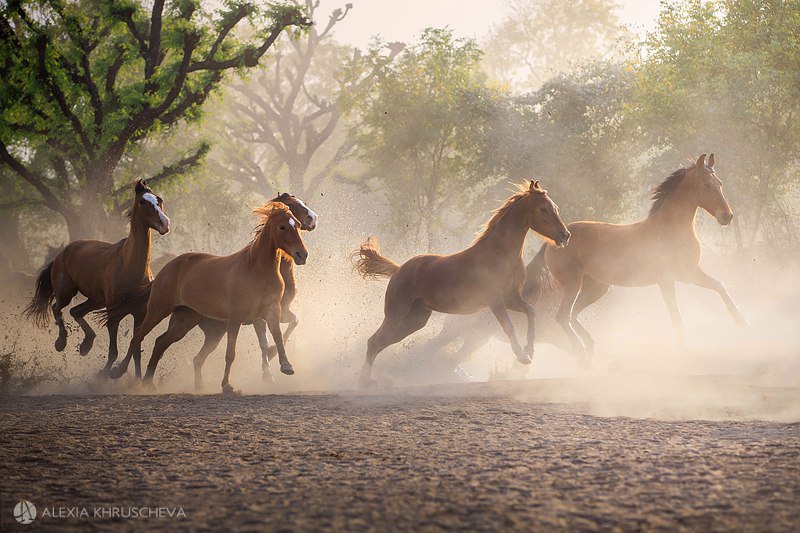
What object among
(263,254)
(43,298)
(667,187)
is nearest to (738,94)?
(667,187)

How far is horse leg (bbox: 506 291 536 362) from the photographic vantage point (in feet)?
31.0

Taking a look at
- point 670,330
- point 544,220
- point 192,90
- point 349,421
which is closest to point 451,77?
point 192,90

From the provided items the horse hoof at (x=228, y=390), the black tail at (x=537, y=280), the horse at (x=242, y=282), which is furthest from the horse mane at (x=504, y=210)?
the horse hoof at (x=228, y=390)

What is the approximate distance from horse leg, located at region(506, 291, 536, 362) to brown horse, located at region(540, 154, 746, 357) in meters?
1.83

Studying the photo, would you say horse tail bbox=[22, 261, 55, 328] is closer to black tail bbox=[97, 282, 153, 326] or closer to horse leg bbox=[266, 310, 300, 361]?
black tail bbox=[97, 282, 153, 326]

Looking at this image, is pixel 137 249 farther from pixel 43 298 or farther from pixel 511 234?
pixel 511 234

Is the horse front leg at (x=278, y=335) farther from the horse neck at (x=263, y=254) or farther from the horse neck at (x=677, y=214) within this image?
the horse neck at (x=677, y=214)

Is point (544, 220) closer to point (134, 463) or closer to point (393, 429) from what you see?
point (393, 429)

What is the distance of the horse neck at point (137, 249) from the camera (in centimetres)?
1102

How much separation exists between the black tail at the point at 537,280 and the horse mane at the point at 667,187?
1.67 metres

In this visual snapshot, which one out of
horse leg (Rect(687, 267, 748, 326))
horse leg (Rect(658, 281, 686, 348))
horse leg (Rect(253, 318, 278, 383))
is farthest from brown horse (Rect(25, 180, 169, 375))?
horse leg (Rect(687, 267, 748, 326))

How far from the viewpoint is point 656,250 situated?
10938 mm

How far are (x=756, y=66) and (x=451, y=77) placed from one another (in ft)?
45.5

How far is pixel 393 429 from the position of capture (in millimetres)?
6793
